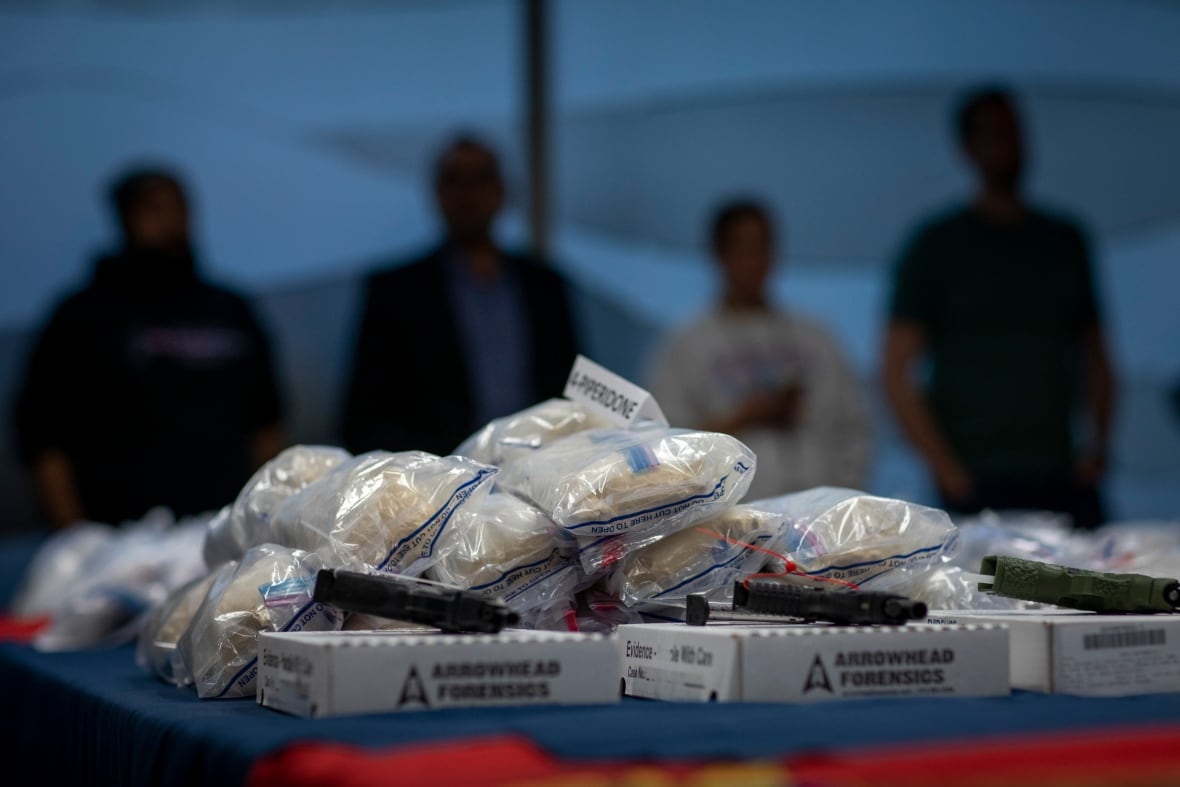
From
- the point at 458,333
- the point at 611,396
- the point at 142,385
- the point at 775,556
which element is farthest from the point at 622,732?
the point at 142,385

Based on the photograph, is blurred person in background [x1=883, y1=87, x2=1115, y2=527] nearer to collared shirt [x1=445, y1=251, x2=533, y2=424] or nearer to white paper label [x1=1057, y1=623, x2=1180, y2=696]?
collared shirt [x1=445, y1=251, x2=533, y2=424]

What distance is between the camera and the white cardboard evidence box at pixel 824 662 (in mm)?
1081

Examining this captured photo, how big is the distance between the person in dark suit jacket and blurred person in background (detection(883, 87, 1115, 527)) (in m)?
0.95

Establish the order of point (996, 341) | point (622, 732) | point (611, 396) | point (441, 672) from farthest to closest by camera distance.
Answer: point (996, 341) < point (611, 396) < point (441, 672) < point (622, 732)

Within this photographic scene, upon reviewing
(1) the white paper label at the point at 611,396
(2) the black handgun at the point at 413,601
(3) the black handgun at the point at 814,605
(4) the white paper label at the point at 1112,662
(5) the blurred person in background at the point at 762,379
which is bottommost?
(5) the blurred person in background at the point at 762,379

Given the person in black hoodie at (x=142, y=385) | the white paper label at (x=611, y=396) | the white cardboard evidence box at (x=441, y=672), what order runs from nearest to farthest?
the white cardboard evidence box at (x=441, y=672) → the white paper label at (x=611, y=396) → the person in black hoodie at (x=142, y=385)

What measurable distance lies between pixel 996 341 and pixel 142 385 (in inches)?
85.6

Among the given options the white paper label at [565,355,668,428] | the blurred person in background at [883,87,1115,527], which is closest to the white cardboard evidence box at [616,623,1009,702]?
the white paper label at [565,355,668,428]

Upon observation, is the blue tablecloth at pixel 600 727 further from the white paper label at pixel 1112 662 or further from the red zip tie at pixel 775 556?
the red zip tie at pixel 775 556

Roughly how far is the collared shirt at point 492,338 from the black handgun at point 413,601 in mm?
2089

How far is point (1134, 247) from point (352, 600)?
15.6ft

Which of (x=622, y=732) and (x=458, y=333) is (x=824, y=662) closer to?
(x=622, y=732)

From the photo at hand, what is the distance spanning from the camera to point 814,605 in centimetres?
116

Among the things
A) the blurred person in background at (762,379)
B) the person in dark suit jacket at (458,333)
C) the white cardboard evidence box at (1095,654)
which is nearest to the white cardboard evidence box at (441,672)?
the white cardboard evidence box at (1095,654)
